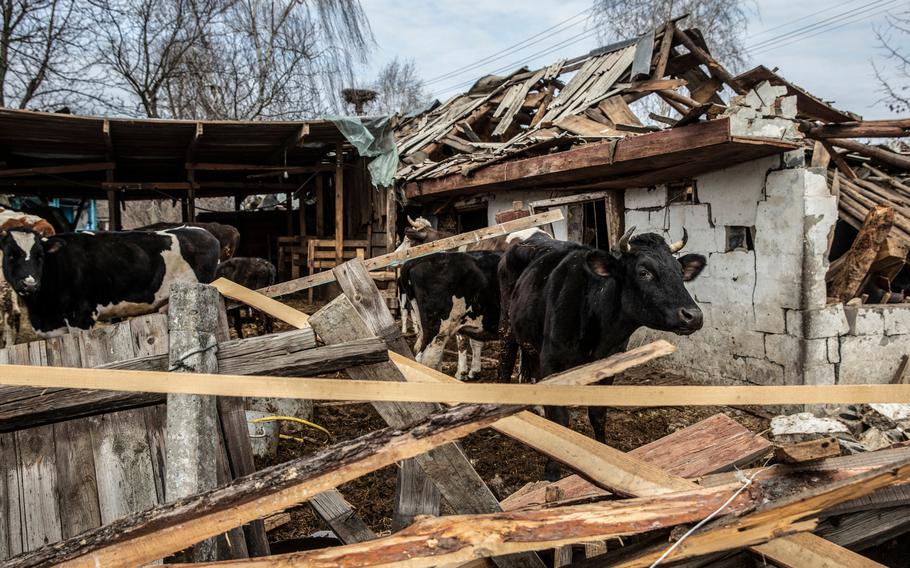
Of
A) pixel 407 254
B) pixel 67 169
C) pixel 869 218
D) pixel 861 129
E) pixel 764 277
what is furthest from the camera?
A: pixel 67 169

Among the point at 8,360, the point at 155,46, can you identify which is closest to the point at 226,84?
the point at 155,46

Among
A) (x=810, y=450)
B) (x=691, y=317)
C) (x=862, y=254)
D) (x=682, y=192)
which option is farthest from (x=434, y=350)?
(x=810, y=450)

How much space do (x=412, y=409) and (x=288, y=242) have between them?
13207 mm

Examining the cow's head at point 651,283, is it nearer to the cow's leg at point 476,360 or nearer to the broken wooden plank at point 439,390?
the broken wooden plank at point 439,390

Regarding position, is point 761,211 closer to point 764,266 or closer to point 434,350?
point 764,266

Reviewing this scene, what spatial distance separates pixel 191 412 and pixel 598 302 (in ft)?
11.3

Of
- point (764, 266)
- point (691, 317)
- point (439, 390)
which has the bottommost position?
point (691, 317)

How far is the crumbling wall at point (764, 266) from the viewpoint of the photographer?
245 inches

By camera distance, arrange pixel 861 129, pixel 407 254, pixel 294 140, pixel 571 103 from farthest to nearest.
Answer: pixel 571 103 → pixel 294 140 → pixel 861 129 → pixel 407 254

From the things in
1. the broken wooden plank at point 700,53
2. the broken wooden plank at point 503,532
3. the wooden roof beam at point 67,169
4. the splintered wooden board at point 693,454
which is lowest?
the splintered wooden board at point 693,454

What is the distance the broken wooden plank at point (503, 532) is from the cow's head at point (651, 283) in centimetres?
266

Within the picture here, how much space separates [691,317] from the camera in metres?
4.22

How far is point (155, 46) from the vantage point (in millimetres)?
17266

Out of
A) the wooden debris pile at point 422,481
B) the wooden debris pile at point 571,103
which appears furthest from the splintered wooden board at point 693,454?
the wooden debris pile at point 571,103
